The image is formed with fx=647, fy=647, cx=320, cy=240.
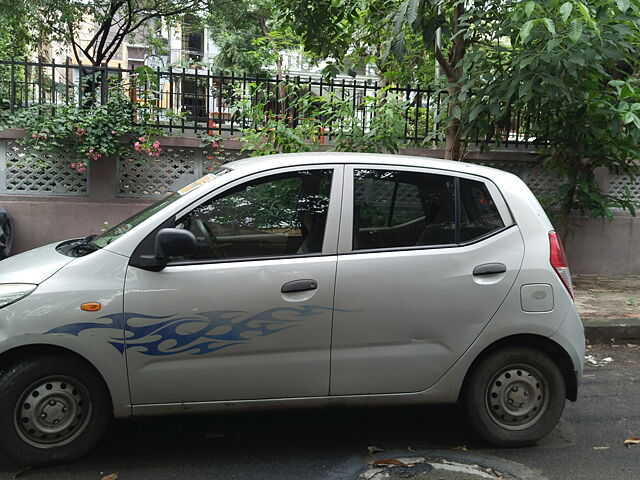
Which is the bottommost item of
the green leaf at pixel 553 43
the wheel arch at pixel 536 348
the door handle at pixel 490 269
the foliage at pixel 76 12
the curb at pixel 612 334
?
the curb at pixel 612 334

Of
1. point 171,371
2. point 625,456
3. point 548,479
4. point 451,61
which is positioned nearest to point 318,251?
point 171,371

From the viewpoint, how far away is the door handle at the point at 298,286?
3.66m

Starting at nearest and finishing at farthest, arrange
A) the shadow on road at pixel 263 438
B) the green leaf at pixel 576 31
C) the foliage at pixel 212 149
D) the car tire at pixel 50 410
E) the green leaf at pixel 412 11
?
the car tire at pixel 50 410 → the shadow on road at pixel 263 438 → the green leaf at pixel 576 31 → the green leaf at pixel 412 11 → the foliage at pixel 212 149

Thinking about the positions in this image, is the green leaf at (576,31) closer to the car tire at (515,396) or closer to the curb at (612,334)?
the car tire at (515,396)

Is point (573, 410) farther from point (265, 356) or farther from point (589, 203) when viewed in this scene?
point (589, 203)

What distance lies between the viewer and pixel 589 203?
28.2ft

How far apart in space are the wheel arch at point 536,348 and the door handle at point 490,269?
430mm

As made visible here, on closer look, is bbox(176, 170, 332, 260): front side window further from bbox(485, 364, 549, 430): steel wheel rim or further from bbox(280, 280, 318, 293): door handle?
bbox(485, 364, 549, 430): steel wheel rim

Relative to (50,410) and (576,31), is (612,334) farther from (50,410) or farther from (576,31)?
(50,410)

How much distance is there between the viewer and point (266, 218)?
3.84m

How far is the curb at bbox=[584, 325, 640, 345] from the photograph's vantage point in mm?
6852

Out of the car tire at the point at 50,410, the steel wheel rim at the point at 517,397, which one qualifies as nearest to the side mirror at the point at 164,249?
the car tire at the point at 50,410

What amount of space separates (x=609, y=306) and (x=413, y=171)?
15.5ft

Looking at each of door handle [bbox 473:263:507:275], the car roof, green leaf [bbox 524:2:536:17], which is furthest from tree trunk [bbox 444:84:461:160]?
door handle [bbox 473:263:507:275]
